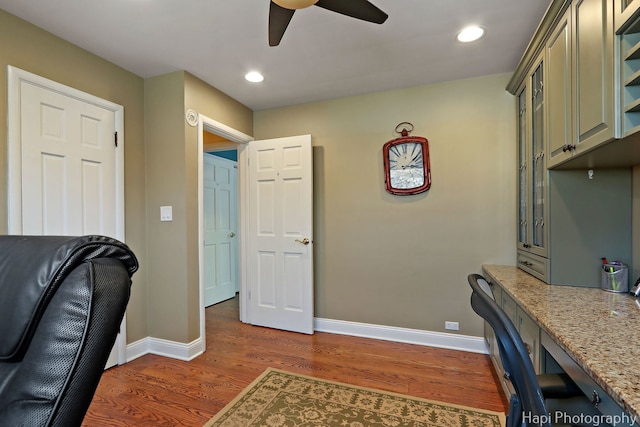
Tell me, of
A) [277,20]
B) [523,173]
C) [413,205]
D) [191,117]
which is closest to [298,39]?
[277,20]

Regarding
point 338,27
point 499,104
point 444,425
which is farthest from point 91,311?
point 499,104

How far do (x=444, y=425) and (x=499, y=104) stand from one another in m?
2.50

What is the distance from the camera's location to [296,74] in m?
2.69

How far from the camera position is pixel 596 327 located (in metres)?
1.15

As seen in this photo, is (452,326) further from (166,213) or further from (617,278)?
(166,213)

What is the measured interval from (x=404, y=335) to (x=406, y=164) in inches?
64.3

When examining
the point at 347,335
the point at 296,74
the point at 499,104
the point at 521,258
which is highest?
the point at 296,74

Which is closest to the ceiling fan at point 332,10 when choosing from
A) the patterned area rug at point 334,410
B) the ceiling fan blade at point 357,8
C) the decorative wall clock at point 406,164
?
the ceiling fan blade at point 357,8

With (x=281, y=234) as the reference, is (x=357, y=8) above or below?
above

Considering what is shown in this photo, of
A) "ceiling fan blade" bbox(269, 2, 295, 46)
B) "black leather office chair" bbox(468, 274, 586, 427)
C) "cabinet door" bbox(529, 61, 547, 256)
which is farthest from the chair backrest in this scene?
"ceiling fan blade" bbox(269, 2, 295, 46)

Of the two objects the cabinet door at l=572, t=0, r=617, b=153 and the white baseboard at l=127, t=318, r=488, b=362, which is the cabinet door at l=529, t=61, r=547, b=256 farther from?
the white baseboard at l=127, t=318, r=488, b=362

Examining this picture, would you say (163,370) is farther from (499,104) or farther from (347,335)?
(499,104)

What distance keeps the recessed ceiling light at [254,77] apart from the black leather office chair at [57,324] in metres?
2.20

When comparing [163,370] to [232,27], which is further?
[163,370]
